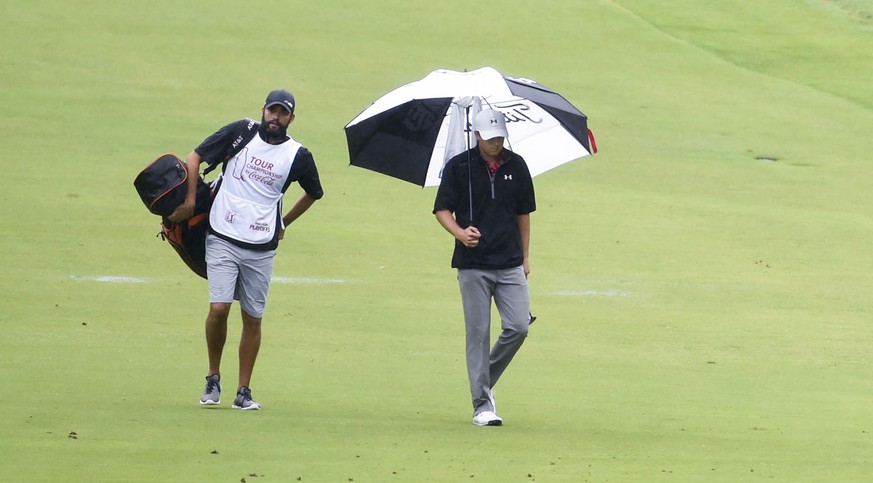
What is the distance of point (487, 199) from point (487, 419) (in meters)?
1.32

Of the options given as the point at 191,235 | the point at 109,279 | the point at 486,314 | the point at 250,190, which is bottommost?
the point at 109,279

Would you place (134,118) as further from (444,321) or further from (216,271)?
(216,271)

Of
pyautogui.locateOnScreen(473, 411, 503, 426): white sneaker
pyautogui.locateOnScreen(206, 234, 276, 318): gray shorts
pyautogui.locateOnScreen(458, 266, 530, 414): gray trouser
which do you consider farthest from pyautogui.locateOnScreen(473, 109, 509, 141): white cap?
pyautogui.locateOnScreen(473, 411, 503, 426): white sneaker

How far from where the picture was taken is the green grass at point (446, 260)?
803 centimetres

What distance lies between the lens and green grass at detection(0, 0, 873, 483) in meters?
8.03

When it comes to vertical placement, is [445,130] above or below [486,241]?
above

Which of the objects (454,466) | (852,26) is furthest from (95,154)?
(852,26)

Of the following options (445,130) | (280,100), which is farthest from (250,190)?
(445,130)

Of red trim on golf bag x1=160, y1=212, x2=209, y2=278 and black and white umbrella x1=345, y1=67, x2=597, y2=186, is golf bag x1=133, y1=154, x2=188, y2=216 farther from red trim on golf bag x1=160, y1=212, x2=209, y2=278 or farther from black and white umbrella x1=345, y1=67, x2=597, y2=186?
Result: black and white umbrella x1=345, y1=67, x2=597, y2=186

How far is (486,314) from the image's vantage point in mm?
8773

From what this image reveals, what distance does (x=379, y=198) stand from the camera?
18953 millimetres

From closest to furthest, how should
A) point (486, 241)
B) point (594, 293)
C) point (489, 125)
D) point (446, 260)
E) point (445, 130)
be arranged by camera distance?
1. point (489, 125)
2. point (486, 241)
3. point (445, 130)
4. point (594, 293)
5. point (446, 260)

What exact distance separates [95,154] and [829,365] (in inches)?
466

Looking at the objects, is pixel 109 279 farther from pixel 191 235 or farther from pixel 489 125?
pixel 489 125
